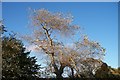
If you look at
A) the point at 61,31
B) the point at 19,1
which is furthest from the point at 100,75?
the point at 19,1

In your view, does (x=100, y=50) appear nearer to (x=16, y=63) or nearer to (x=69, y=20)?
(x=69, y=20)

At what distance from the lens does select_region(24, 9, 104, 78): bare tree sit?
39.0ft

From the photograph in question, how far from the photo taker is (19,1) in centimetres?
1053

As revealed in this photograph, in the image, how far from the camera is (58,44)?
12102 millimetres

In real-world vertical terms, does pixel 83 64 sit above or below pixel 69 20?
below

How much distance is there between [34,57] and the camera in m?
12.0

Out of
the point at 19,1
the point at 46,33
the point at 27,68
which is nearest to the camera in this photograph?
the point at 19,1

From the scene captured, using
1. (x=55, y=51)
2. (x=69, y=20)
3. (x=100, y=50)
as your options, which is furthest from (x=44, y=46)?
(x=100, y=50)

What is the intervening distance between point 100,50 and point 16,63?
3809mm

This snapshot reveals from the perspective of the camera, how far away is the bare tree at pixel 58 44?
1188 cm

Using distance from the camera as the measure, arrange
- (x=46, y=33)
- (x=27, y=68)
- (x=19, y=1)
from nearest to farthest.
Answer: (x=19, y=1)
(x=27, y=68)
(x=46, y=33)

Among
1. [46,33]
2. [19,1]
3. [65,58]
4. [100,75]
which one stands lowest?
[100,75]

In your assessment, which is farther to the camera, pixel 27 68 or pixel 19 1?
pixel 27 68

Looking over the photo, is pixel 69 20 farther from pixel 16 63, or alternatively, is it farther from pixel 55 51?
pixel 16 63
